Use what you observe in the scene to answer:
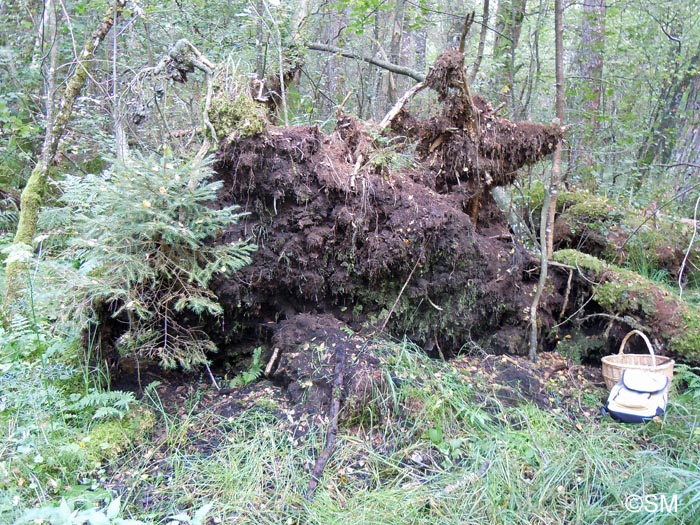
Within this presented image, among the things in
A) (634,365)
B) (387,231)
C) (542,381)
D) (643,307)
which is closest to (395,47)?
(387,231)

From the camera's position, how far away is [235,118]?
322cm

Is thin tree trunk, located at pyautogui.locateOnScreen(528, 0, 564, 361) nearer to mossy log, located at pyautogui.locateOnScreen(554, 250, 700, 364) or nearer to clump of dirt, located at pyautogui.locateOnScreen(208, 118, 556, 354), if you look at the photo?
clump of dirt, located at pyautogui.locateOnScreen(208, 118, 556, 354)

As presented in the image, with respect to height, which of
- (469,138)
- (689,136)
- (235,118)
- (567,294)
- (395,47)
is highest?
A: (395,47)

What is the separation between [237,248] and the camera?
2.95 m

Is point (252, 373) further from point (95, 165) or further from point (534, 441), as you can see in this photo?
point (95, 165)

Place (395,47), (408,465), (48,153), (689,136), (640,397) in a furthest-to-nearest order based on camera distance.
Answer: (689,136) < (395,47) < (48,153) < (640,397) < (408,465)

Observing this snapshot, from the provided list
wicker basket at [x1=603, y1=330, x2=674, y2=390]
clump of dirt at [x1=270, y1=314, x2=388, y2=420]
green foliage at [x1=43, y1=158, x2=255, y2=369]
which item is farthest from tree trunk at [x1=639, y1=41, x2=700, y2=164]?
green foliage at [x1=43, y1=158, x2=255, y2=369]

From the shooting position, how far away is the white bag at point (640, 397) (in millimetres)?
2969

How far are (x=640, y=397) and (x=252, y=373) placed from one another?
8.55ft

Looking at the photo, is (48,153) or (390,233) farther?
(48,153)

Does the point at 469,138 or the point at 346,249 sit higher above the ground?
the point at 469,138

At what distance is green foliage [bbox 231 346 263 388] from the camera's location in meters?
3.31

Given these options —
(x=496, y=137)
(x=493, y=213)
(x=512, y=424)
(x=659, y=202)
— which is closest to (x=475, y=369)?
(x=512, y=424)

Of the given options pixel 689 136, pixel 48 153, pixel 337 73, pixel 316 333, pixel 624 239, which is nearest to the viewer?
pixel 316 333
